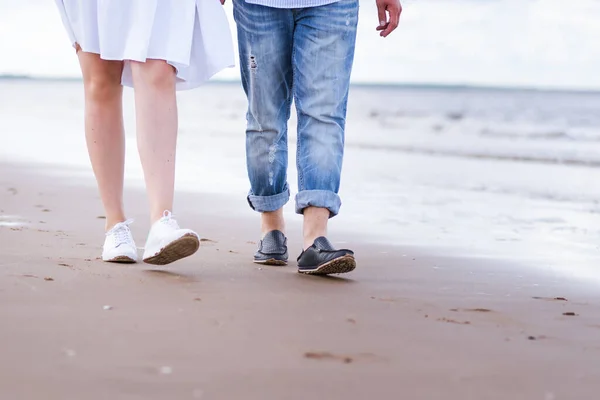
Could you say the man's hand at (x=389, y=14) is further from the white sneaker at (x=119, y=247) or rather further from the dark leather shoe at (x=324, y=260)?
the white sneaker at (x=119, y=247)

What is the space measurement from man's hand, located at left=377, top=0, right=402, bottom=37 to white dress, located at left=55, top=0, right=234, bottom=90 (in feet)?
1.97

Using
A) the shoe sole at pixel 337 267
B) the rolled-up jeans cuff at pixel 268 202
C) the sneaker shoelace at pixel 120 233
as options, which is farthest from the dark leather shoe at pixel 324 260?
the sneaker shoelace at pixel 120 233

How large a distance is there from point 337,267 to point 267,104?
686 mm

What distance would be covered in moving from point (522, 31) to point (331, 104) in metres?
34.0

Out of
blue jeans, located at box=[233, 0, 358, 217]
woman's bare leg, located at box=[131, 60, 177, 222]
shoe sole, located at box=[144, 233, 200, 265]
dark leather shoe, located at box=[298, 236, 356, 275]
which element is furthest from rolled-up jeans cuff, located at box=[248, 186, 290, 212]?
shoe sole, located at box=[144, 233, 200, 265]

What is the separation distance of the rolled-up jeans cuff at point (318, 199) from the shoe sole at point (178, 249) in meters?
0.47

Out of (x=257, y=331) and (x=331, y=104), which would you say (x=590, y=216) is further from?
(x=257, y=331)

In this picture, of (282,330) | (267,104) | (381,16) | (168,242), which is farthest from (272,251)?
(282,330)

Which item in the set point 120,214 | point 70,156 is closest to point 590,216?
point 120,214

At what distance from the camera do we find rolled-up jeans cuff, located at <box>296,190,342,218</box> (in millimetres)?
3088

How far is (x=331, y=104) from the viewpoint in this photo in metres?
3.14

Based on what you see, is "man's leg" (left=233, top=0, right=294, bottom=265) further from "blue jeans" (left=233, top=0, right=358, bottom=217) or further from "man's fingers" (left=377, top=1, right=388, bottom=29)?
"man's fingers" (left=377, top=1, right=388, bottom=29)

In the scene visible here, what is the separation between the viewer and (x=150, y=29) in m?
2.83

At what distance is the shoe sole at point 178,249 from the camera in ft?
9.04
